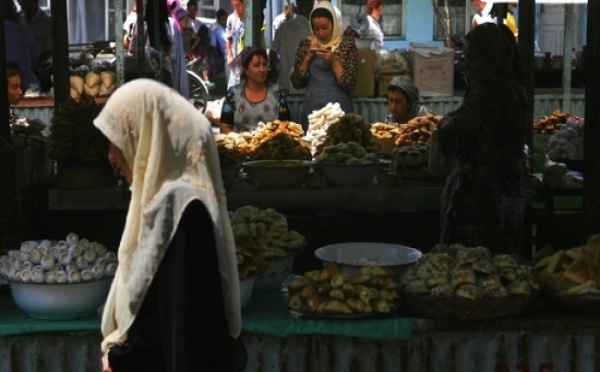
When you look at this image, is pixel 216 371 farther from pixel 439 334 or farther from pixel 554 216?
pixel 554 216

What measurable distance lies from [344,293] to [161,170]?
44.3 inches

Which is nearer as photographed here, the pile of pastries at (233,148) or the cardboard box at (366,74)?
the pile of pastries at (233,148)

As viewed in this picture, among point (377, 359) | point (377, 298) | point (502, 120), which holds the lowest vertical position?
point (377, 359)

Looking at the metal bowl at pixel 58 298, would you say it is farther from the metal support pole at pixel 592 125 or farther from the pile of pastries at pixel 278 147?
the pile of pastries at pixel 278 147

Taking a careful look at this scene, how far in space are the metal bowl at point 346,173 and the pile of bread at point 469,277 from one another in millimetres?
1734

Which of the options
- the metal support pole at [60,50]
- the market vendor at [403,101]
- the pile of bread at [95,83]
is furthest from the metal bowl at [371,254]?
the pile of bread at [95,83]

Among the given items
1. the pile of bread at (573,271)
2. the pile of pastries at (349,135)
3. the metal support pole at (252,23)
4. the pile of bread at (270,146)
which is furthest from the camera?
the metal support pole at (252,23)

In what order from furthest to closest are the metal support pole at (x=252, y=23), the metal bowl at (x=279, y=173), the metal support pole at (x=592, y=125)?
1. the metal support pole at (x=252, y=23)
2. the metal bowl at (x=279, y=173)
3. the metal support pole at (x=592, y=125)

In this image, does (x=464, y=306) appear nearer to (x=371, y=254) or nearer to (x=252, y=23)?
(x=371, y=254)

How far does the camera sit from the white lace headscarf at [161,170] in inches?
93.4

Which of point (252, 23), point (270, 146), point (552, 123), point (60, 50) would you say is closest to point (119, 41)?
point (252, 23)

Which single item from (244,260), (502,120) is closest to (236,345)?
(244,260)

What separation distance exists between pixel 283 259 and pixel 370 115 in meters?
6.74

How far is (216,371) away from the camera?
2.39 metres
